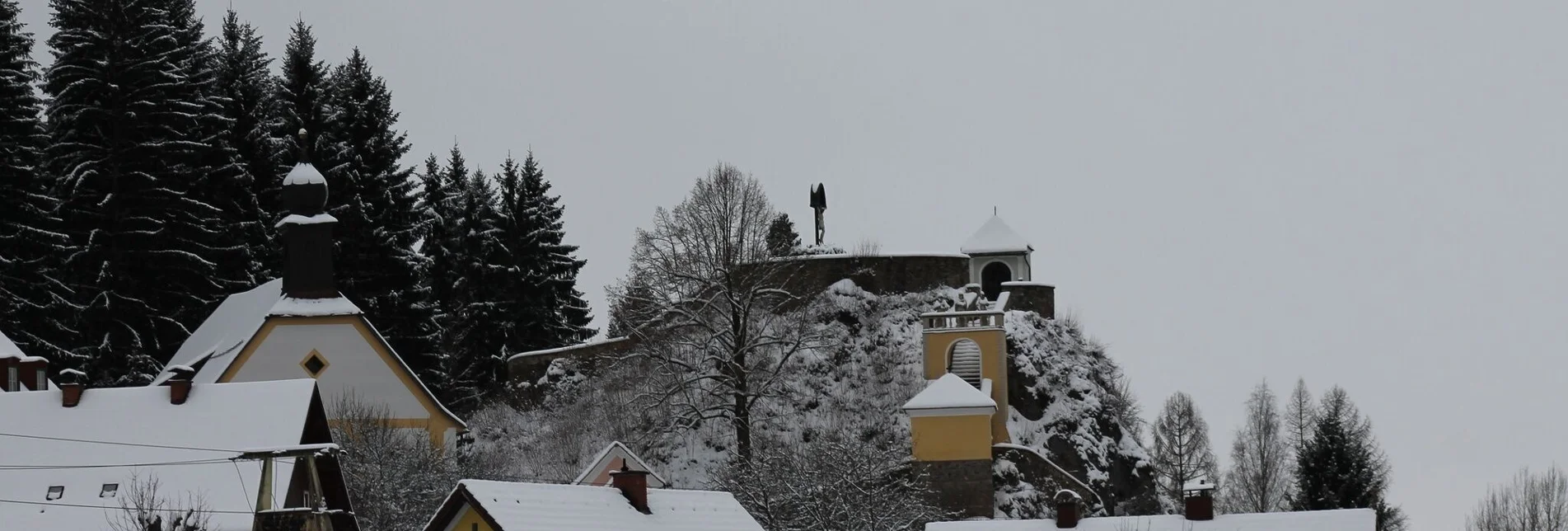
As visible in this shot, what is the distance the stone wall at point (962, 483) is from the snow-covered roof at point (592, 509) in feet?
55.7

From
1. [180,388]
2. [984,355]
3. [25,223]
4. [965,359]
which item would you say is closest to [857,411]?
[965,359]

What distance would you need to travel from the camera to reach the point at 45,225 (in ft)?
161

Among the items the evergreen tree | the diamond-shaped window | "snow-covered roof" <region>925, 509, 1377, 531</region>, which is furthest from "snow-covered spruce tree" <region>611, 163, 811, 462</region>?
"snow-covered roof" <region>925, 509, 1377, 531</region>

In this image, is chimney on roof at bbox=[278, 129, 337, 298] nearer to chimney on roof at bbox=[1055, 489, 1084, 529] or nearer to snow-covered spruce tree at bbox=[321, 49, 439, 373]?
snow-covered spruce tree at bbox=[321, 49, 439, 373]

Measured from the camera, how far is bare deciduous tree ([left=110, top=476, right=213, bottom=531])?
2875 cm

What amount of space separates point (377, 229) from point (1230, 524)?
28.5m

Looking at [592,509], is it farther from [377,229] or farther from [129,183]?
[377,229]

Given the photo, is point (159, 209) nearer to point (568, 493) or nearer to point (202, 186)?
point (202, 186)

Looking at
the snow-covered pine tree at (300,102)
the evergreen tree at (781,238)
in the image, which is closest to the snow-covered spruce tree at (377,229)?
the snow-covered pine tree at (300,102)

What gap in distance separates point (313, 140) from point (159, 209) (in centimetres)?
773

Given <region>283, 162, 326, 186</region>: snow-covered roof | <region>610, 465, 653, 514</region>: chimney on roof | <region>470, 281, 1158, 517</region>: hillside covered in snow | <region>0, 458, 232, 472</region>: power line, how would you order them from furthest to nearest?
<region>470, 281, 1158, 517</region>: hillside covered in snow → <region>283, 162, 326, 186</region>: snow-covered roof → <region>0, 458, 232, 472</region>: power line → <region>610, 465, 653, 514</region>: chimney on roof

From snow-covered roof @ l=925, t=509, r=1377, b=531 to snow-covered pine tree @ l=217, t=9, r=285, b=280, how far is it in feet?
82.4

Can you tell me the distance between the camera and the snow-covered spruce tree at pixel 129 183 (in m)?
48.6

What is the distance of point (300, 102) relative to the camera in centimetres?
5816
